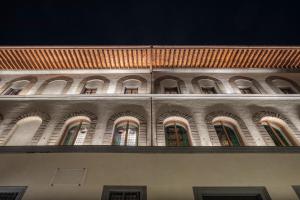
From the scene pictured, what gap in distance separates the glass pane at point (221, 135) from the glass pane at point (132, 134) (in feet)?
8.65

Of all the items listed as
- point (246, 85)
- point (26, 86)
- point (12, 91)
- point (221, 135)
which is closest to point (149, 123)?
point (221, 135)

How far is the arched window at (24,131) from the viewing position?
8062 mm

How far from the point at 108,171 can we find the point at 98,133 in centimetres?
181

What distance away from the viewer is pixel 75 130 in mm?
8680

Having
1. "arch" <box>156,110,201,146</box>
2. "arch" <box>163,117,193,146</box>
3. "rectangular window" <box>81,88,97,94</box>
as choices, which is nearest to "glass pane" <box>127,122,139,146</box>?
"arch" <box>156,110,201,146</box>

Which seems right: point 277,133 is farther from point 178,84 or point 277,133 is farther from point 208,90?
point 178,84

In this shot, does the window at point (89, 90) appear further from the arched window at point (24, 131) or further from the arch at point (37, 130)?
the arched window at point (24, 131)

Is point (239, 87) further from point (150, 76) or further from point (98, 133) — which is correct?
point (98, 133)

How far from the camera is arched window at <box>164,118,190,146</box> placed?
8156mm

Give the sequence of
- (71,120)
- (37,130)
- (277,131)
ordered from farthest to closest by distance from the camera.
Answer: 1. (71,120)
2. (277,131)
3. (37,130)

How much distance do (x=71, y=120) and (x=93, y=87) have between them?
7.60 ft

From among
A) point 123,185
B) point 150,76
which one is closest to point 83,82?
point 150,76

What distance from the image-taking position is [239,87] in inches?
431

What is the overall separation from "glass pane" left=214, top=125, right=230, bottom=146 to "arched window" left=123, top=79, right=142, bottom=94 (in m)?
3.50
